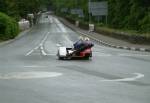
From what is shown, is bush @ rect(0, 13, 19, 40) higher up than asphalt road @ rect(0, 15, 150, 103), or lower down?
lower down

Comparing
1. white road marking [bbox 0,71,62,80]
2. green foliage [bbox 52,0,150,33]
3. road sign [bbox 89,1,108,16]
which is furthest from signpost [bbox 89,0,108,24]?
white road marking [bbox 0,71,62,80]

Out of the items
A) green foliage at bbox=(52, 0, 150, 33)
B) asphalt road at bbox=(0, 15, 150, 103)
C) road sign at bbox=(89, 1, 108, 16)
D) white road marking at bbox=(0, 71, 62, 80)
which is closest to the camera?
asphalt road at bbox=(0, 15, 150, 103)

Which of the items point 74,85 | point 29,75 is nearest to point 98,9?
point 29,75

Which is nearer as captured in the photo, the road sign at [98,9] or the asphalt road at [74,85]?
the asphalt road at [74,85]

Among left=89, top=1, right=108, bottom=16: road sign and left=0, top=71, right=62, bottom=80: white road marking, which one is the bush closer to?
left=89, top=1, right=108, bottom=16: road sign

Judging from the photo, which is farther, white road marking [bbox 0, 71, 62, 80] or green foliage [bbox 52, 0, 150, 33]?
green foliage [bbox 52, 0, 150, 33]

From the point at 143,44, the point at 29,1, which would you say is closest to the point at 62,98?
the point at 143,44

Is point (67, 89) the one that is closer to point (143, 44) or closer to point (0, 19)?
point (143, 44)

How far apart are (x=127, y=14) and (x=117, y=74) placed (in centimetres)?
6059

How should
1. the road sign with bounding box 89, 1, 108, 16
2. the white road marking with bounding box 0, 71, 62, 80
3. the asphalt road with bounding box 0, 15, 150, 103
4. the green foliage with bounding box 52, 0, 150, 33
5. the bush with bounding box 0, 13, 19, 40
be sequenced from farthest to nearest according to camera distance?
1. the road sign with bounding box 89, 1, 108, 16
2. the green foliage with bounding box 52, 0, 150, 33
3. the bush with bounding box 0, 13, 19, 40
4. the white road marking with bounding box 0, 71, 62, 80
5. the asphalt road with bounding box 0, 15, 150, 103

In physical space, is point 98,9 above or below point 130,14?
above

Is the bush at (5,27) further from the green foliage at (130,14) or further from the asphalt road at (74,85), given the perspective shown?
the asphalt road at (74,85)

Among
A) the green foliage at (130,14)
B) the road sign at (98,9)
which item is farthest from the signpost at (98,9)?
the green foliage at (130,14)

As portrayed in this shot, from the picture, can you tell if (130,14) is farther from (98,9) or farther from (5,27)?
(5,27)
